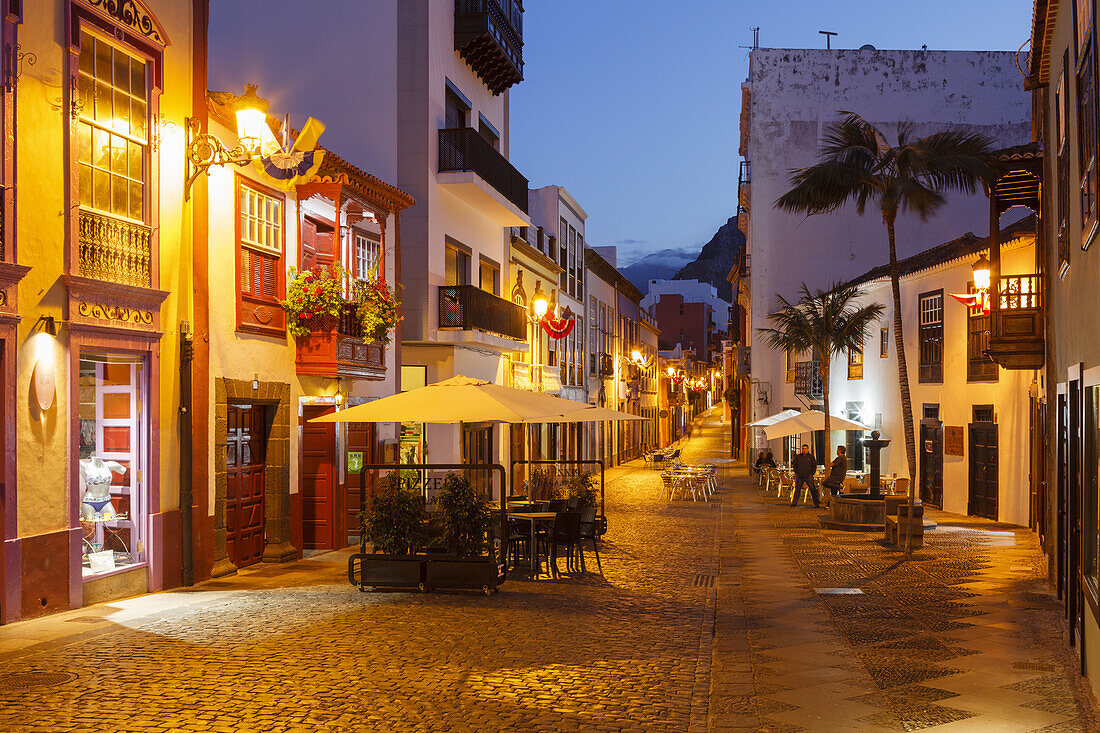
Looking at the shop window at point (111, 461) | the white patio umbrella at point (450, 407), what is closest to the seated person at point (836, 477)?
the white patio umbrella at point (450, 407)

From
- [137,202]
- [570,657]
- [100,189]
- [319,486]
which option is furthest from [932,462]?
[100,189]

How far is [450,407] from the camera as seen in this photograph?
43.5 ft

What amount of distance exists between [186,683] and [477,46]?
757 inches

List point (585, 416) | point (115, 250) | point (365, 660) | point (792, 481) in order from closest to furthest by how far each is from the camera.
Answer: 1. point (365, 660)
2. point (115, 250)
3. point (585, 416)
4. point (792, 481)

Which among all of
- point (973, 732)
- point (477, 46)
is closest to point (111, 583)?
point (973, 732)

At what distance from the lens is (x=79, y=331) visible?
11125 millimetres

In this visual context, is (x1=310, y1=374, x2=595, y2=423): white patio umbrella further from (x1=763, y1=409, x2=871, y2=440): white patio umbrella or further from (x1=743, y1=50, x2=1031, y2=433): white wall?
(x1=743, y1=50, x2=1031, y2=433): white wall

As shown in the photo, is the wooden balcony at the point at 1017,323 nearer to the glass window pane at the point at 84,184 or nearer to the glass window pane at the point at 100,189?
the glass window pane at the point at 100,189

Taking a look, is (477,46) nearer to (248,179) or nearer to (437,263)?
(437,263)

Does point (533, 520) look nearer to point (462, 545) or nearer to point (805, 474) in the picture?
point (462, 545)

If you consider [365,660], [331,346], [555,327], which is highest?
[555,327]

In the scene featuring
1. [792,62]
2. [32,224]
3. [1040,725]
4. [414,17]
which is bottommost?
[1040,725]

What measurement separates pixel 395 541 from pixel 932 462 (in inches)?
754

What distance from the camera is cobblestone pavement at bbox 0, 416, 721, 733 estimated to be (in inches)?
278
